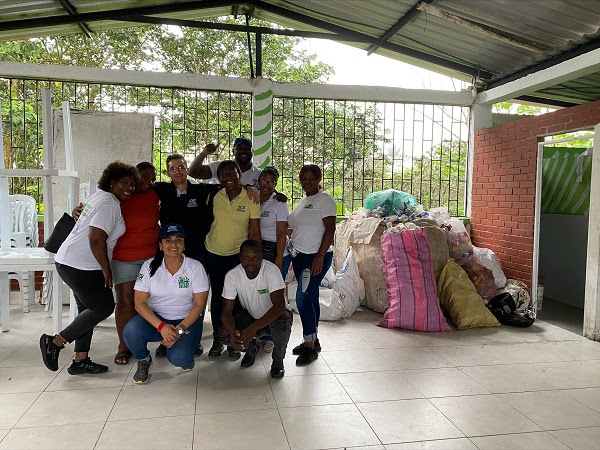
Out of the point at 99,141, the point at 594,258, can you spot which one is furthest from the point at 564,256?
the point at 99,141

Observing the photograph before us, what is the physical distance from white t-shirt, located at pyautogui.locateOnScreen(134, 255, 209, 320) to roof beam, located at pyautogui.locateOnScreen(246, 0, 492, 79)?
3.92 m

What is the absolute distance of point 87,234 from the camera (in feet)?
10.5

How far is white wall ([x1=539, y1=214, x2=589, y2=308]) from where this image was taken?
226 inches

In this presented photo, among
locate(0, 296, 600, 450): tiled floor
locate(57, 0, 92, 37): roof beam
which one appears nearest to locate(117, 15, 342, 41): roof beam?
locate(57, 0, 92, 37): roof beam

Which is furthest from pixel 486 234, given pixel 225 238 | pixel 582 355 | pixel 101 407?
pixel 101 407

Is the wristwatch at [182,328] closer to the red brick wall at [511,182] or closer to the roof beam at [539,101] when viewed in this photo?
the red brick wall at [511,182]

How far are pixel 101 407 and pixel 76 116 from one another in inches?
154

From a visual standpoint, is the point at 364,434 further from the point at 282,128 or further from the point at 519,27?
the point at 282,128

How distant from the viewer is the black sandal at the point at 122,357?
349 centimetres

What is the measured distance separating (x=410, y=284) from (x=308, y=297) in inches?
55.2

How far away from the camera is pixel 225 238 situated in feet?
11.3

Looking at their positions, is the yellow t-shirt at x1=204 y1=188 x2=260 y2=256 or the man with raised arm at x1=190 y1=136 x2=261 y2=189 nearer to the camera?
the yellow t-shirt at x1=204 y1=188 x2=260 y2=256

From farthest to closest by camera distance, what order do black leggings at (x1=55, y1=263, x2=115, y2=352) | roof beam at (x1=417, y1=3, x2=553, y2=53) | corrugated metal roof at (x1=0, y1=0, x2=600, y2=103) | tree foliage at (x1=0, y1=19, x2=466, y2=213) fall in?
tree foliage at (x1=0, y1=19, x2=466, y2=213) → roof beam at (x1=417, y1=3, x2=553, y2=53) → corrugated metal roof at (x1=0, y1=0, x2=600, y2=103) → black leggings at (x1=55, y1=263, x2=115, y2=352)

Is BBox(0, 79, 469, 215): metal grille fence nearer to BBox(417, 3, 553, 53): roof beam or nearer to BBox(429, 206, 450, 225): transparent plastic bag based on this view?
BBox(429, 206, 450, 225): transparent plastic bag
